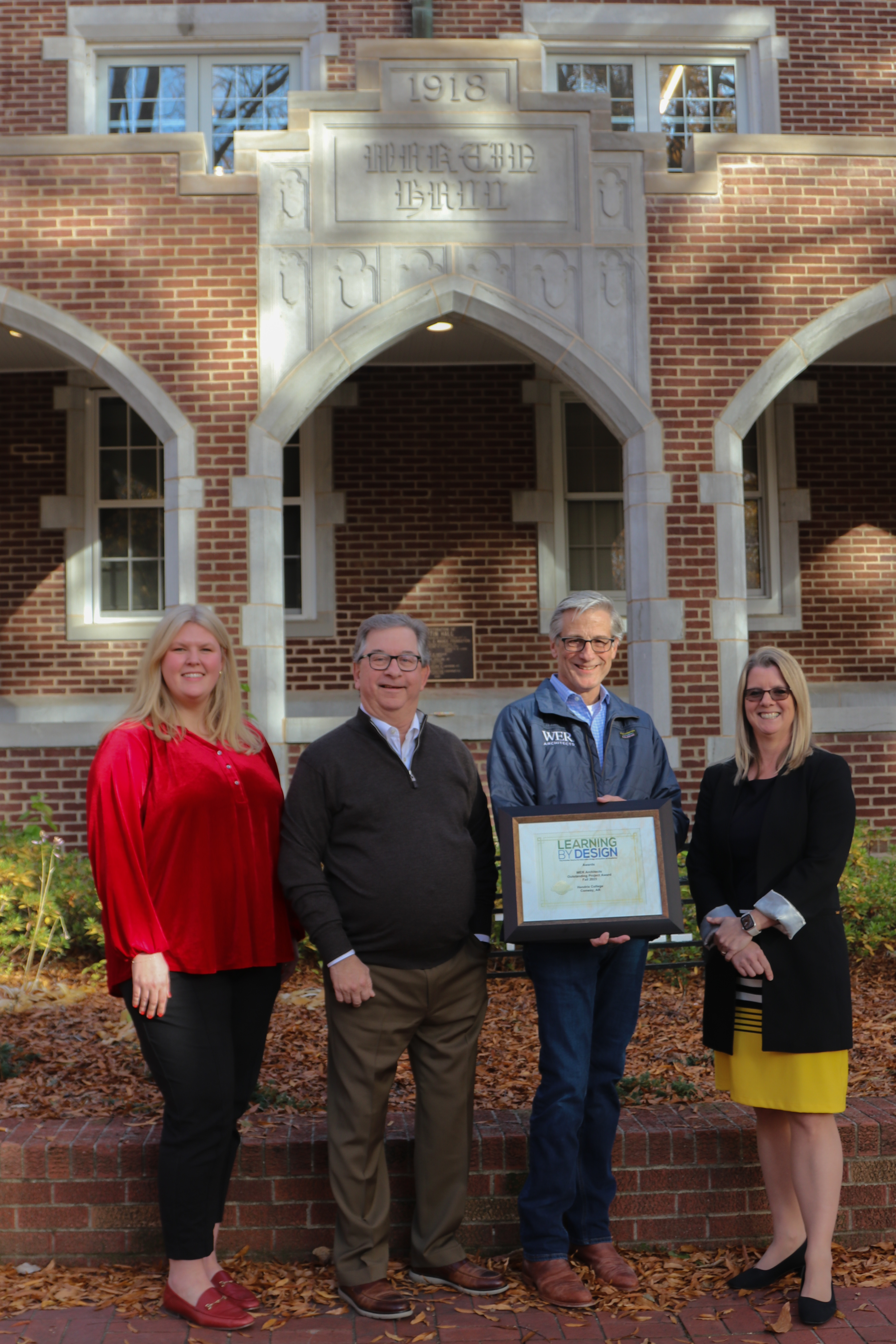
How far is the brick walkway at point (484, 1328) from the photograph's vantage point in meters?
2.92

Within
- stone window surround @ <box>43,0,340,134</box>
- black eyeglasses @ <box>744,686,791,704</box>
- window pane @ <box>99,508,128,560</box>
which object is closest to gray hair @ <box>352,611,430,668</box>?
black eyeglasses @ <box>744,686,791,704</box>

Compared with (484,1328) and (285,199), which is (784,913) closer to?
(484,1328)

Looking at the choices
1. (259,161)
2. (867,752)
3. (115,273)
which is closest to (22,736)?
(115,273)

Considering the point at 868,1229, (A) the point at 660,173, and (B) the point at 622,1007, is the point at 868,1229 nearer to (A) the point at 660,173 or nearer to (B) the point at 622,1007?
(B) the point at 622,1007

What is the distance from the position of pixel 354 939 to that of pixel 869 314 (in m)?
7.02

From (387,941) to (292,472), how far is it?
792cm

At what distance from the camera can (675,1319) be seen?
3045 mm

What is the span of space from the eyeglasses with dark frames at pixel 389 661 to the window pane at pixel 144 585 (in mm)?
7648

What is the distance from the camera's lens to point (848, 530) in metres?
10.6

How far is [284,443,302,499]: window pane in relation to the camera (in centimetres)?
1038

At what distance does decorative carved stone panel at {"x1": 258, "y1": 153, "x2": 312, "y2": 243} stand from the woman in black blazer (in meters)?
5.90

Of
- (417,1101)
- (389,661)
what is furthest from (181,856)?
(417,1101)

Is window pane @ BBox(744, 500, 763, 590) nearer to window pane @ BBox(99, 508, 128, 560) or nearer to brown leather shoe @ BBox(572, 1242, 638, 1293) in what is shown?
window pane @ BBox(99, 508, 128, 560)

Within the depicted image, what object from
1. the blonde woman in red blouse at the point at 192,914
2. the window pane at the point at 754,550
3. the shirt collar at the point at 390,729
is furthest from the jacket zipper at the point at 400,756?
the window pane at the point at 754,550
